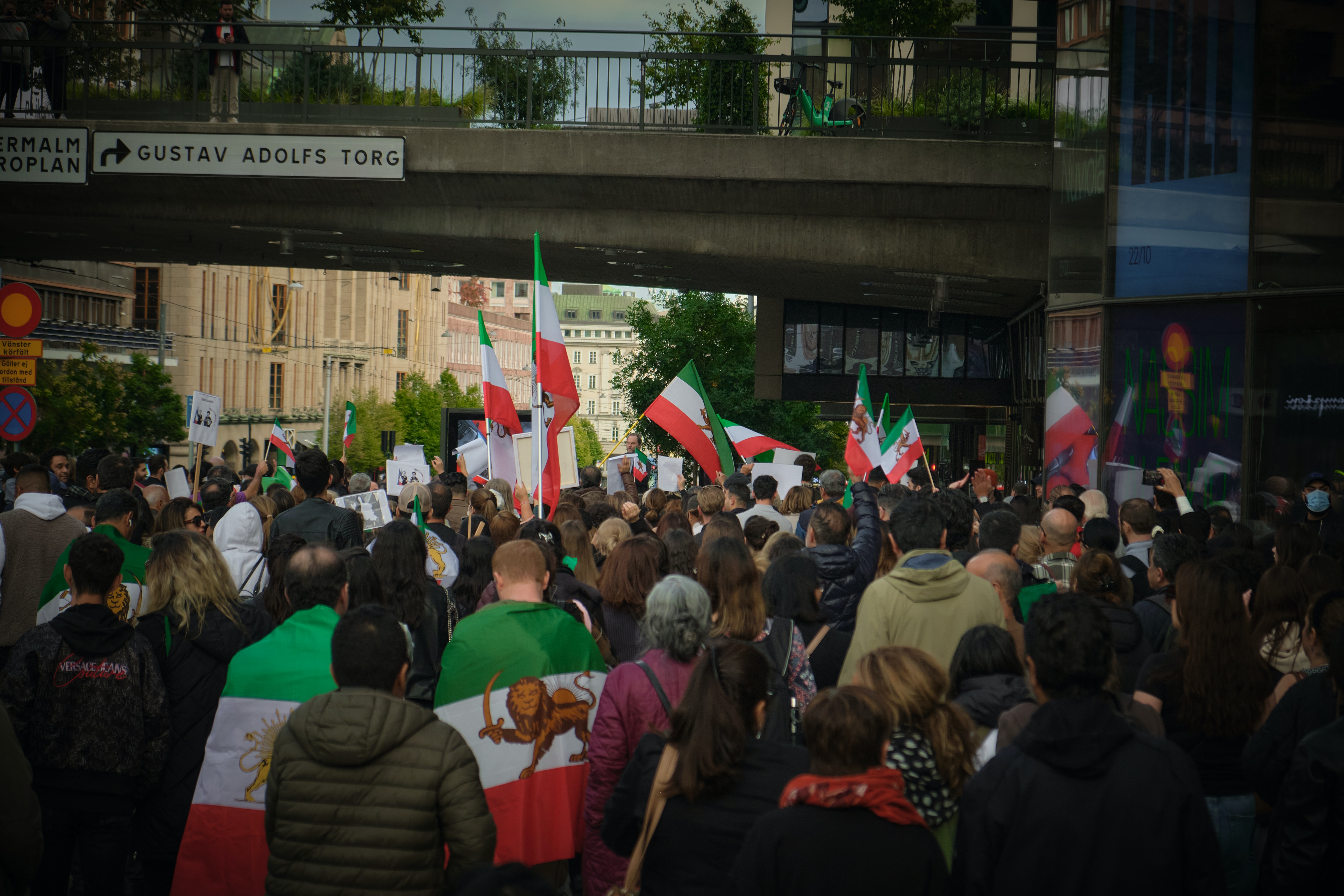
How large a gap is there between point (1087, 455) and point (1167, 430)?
1.19 meters

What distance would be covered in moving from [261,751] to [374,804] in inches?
52.6

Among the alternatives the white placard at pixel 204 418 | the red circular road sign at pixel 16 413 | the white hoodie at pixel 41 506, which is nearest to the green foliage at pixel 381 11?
the white placard at pixel 204 418

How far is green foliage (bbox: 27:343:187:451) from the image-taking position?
3734 cm

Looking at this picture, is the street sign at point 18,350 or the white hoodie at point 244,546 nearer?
the white hoodie at point 244,546

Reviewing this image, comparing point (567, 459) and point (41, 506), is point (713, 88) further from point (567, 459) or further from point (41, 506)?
point (41, 506)

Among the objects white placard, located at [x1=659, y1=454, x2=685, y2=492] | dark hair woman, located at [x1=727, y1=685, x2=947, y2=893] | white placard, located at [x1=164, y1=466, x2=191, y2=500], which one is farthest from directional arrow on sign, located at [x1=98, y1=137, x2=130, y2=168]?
dark hair woman, located at [x1=727, y1=685, x2=947, y2=893]

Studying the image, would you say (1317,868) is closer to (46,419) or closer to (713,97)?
(713,97)

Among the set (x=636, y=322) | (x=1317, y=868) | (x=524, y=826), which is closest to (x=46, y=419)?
(x=636, y=322)

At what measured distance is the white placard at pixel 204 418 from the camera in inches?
617

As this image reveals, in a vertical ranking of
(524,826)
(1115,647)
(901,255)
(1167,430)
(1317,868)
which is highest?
(901,255)

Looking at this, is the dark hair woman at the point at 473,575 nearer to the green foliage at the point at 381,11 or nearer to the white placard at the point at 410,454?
the white placard at the point at 410,454

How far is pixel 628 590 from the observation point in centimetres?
582

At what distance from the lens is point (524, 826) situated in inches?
186

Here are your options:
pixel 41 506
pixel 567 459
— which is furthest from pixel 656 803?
pixel 567 459
